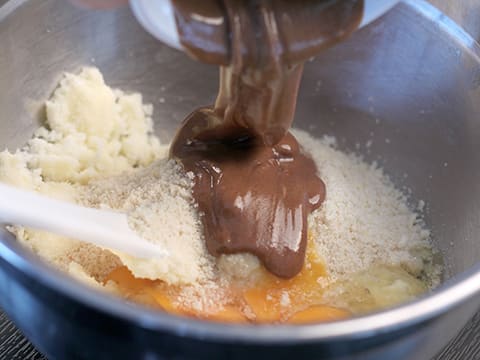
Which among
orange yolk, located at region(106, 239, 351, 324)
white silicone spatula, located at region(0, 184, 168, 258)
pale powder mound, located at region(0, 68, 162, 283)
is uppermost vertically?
white silicone spatula, located at region(0, 184, 168, 258)

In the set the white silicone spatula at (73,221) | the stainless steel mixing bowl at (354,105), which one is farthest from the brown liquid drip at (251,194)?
the stainless steel mixing bowl at (354,105)

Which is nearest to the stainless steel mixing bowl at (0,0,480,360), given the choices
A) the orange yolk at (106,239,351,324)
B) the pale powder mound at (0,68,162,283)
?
the pale powder mound at (0,68,162,283)

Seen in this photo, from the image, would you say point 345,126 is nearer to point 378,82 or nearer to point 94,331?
point 378,82

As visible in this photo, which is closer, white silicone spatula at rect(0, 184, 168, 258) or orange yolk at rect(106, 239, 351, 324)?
white silicone spatula at rect(0, 184, 168, 258)

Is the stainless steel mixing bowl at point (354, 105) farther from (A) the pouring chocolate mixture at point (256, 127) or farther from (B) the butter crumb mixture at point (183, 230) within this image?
(A) the pouring chocolate mixture at point (256, 127)

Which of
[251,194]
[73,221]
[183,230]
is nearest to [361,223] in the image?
[251,194]

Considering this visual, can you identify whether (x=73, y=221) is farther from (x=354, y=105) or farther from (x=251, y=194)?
(x=354, y=105)

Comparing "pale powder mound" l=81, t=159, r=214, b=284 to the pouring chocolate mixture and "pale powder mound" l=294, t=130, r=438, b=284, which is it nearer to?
the pouring chocolate mixture
